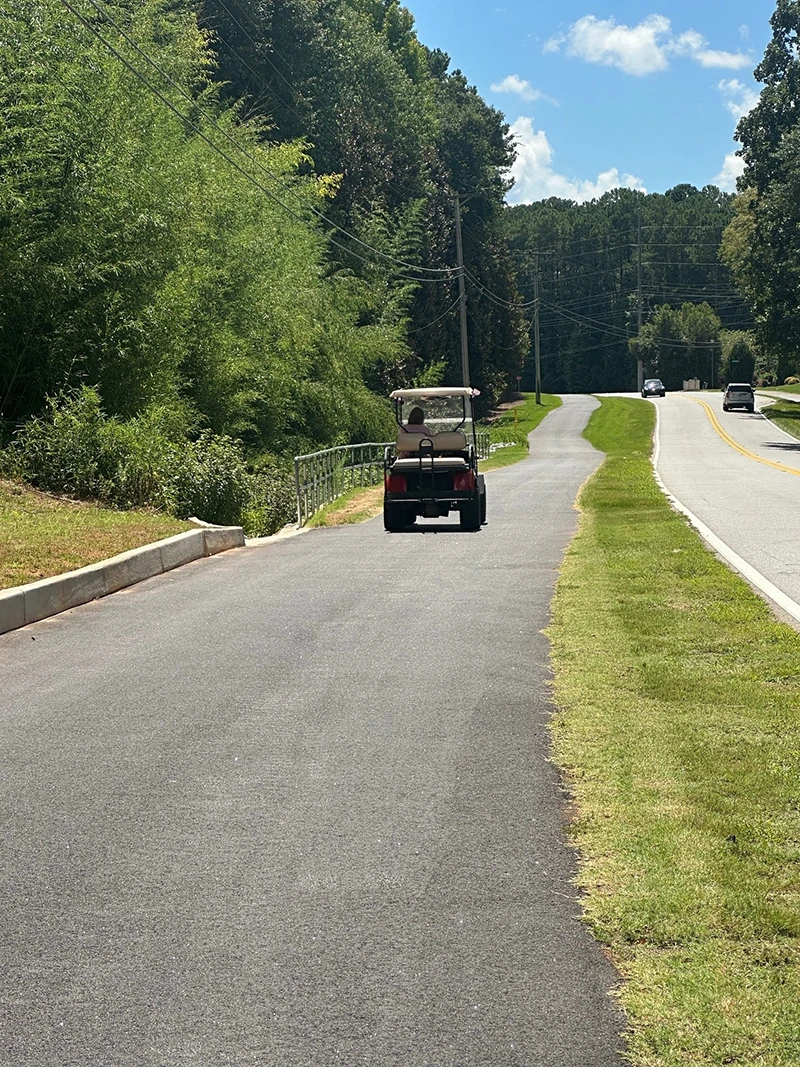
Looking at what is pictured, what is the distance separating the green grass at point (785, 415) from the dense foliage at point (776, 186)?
374cm

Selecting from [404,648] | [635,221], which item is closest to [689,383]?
[635,221]

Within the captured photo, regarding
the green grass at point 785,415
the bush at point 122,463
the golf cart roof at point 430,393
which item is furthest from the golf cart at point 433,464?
the green grass at point 785,415

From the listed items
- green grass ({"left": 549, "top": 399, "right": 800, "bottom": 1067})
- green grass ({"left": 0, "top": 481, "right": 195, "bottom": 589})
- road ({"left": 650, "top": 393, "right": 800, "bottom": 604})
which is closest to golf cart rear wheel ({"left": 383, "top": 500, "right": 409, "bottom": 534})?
green grass ({"left": 0, "top": 481, "right": 195, "bottom": 589})

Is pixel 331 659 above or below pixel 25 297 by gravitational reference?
below

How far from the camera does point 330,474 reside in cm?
2798

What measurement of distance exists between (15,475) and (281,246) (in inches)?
618

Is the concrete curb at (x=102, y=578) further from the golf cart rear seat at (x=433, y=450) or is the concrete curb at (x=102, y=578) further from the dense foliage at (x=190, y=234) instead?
the dense foliage at (x=190, y=234)

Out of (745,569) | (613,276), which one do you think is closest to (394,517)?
(745,569)

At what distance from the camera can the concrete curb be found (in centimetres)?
1066

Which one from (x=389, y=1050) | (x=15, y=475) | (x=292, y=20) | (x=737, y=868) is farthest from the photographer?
(x=292, y=20)

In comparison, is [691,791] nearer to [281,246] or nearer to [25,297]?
[25,297]

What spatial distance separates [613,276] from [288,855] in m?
155

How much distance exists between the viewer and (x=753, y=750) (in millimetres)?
6422

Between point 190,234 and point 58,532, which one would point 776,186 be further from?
point 58,532
